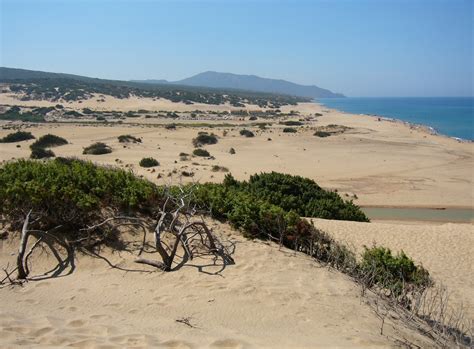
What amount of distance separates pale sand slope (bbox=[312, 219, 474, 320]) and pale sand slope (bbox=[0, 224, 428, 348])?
4.62m

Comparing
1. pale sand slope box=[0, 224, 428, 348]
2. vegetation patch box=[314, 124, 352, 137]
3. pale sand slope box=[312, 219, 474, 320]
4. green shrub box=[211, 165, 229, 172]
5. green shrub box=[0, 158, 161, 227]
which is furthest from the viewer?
vegetation patch box=[314, 124, 352, 137]

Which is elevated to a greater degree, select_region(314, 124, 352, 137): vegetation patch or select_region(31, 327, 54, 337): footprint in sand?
select_region(314, 124, 352, 137): vegetation patch

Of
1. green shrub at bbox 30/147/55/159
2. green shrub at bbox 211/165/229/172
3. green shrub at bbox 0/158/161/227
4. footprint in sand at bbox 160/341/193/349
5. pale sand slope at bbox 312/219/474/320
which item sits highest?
green shrub at bbox 0/158/161/227

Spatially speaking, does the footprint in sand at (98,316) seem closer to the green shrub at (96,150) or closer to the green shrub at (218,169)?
the green shrub at (218,169)

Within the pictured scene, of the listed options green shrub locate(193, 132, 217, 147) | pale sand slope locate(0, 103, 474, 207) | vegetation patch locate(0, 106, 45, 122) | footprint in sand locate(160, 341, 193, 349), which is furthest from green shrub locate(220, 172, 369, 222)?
vegetation patch locate(0, 106, 45, 122)

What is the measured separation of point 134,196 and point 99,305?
3253mm

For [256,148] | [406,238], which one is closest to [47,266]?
[406,238]

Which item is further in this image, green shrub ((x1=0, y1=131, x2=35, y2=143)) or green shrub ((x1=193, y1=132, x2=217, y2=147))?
green shrub ((x1=193, y1=132, x2=217, y2=147))

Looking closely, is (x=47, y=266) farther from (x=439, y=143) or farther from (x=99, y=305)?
(x=439, y=143)

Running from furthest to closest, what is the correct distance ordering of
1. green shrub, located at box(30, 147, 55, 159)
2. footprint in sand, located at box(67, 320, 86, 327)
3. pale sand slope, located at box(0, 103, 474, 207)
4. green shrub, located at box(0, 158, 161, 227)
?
green shrub, located at box(30, 147, 55, 159)
pale sand slope, located at box(0, 103, 474, 207)
green shrub, located at box(0, 158, 161, 227)
footprint in sand, located at box(67, 320, 86, 327)

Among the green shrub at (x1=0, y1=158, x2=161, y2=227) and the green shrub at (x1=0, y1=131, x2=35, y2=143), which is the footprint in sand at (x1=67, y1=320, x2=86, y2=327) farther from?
the green shrub at (x1=0, y1=131, x2=35, y2=143)

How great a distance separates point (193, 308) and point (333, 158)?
26269mm

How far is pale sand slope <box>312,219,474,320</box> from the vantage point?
10711mm

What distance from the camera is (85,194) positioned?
822cm
